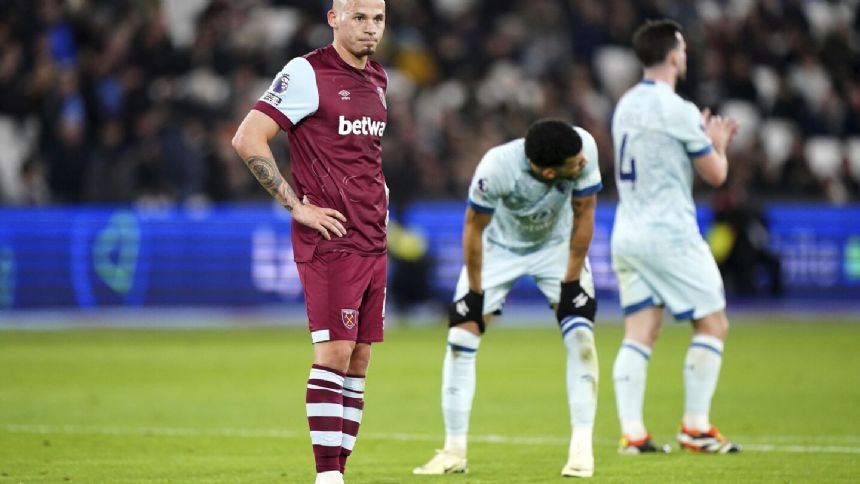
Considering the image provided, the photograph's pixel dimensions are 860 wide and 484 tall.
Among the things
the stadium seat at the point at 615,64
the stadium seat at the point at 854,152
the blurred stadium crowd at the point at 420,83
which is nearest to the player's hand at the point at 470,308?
the blurred stadium crowd at the point at 420,83

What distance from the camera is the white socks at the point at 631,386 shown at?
32.3 ft

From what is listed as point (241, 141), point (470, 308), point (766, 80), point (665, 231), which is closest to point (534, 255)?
point (470, 308)

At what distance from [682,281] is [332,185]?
329 cm

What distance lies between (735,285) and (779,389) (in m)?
9.98

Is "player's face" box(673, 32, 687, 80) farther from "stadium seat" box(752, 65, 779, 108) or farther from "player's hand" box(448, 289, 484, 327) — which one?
"stadium seat" box(752, 65, 779, 108)

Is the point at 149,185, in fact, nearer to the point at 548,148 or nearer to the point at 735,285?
the point at 735,285

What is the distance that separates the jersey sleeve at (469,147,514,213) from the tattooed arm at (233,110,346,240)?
1.47 meters

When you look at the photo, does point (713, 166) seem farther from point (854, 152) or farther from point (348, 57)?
point (854, 152)

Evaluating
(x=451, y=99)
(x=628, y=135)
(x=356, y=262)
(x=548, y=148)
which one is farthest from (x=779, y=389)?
(x=451, y=99)

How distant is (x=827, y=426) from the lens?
11047 mm

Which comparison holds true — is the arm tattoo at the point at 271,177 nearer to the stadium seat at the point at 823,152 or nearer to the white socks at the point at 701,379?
the white socks at the point at 701,379

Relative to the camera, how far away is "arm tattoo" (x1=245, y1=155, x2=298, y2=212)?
746cm

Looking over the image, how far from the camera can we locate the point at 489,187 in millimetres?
8773

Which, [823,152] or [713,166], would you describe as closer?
[713,166]
